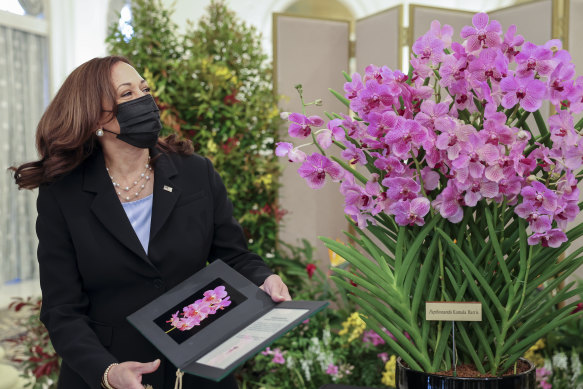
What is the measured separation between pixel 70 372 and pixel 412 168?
1034 millimetres

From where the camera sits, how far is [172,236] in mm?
1465

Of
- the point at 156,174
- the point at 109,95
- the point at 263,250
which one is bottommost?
the point at 263,250

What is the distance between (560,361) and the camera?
2.45 meters

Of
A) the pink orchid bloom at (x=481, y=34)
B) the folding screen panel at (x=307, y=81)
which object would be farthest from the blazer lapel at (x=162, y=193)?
the folding screen panel at (x=307, y=81)

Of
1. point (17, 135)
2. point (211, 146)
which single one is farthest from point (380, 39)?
point (17, 135)

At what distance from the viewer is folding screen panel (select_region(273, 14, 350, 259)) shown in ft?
10.9

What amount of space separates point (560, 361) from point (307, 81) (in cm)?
197

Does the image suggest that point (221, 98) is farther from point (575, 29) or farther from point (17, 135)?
point (17, 135)

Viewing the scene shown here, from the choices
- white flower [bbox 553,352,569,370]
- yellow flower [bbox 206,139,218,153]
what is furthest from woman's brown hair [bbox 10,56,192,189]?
white flower [bbox 553,352,569,370]

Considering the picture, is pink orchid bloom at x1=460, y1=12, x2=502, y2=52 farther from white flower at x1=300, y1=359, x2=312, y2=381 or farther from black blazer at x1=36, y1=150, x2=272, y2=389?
white flower at x1=300, y1=359, x2=312, y2=381

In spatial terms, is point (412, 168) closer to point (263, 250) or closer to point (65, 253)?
point (65, 253)

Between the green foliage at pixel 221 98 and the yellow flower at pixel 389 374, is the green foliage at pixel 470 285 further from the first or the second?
the green foliage at pixel 221 98

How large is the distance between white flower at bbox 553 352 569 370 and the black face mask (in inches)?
78.2

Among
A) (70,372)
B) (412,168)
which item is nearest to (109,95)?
(70,372)
